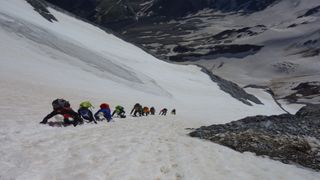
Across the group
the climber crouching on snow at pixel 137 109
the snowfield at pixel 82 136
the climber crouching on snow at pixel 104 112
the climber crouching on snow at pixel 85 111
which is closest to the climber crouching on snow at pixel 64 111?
the snowfield at pixel 82 136

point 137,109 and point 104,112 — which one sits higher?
point 137,109

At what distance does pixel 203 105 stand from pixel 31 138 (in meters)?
44.3

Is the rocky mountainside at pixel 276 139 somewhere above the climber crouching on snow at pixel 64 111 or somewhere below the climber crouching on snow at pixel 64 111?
below

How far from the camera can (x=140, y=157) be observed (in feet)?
39.3

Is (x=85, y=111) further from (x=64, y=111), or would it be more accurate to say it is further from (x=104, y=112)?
(x=104, y=112)

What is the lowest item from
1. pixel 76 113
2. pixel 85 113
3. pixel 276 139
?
pixel 276 139

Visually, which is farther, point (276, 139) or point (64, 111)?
point (64, 111)

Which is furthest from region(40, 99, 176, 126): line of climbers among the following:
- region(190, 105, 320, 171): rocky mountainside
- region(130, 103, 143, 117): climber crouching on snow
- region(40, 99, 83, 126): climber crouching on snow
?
region(190, 105, 320, 171): rocky mountainside

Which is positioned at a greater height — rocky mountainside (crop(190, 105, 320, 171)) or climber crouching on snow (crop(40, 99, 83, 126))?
climber crouching on snow (crop(40, 99, 83, 126))

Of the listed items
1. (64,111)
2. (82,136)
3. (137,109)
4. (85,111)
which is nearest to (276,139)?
(82,136)

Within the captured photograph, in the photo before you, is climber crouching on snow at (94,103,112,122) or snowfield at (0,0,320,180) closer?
snowfield at (0,0,320,180)

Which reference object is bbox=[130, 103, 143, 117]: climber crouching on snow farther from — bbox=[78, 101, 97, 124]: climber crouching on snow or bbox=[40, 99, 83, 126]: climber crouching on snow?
bbox=[40, 99, 83, 126]: climber crouching on snow

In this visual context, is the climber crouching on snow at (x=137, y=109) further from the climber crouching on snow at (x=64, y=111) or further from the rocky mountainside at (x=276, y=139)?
the rocky mountainside at (x=276, y=139)

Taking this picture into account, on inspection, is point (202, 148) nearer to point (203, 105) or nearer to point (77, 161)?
point (77, 161)
